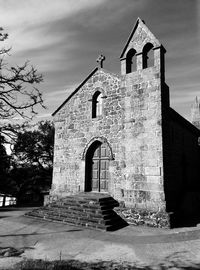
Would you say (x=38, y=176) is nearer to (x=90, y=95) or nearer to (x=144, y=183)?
(x=90, y=95)

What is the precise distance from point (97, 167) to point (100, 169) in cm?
25

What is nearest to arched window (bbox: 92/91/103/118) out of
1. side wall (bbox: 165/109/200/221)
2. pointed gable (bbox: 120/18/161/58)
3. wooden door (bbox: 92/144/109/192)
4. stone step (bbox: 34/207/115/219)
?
wooden door (bbox: 92/144/109/192)

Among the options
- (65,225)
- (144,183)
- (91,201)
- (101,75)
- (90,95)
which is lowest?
(65,225)

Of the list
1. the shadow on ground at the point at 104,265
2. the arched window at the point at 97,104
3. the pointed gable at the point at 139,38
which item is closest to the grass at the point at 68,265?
the shadow on ground at the point at 104,265

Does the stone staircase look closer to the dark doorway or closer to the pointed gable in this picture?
the dark doorway

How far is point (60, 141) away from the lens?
1569cm

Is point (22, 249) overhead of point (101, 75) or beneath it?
beneath

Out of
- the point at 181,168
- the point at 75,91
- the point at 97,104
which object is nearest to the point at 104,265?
the point at 181,168

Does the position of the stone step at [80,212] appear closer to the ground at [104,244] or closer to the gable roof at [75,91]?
the ground at [104,244]

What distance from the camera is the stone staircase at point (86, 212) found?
10.2 m

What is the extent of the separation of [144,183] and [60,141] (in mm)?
7118

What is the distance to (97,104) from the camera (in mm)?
14562

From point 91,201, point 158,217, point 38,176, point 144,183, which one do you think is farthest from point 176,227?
point 38,176

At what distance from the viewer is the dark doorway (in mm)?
13421
